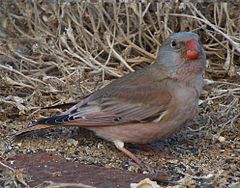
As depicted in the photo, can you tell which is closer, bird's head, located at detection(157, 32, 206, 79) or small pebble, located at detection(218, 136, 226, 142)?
bird's head, located at detection(157, 32, 206, 79)

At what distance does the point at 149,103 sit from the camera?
5.92 meters

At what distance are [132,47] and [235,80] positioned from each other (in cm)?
90

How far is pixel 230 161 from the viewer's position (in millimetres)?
5723

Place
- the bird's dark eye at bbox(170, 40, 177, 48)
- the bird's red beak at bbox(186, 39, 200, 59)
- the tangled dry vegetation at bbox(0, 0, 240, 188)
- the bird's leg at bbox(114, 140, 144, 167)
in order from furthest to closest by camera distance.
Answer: the tangled dry vegetation at bbox(0, 0, 240, 188) → the bird's dark eye at bbox(170, 40, 177, 48) → the bird's red beak at bbox(186, 39, 200, 59) → the bird's leg at bbox(114, 140, 144, 167)

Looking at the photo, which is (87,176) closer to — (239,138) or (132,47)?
(239,138)

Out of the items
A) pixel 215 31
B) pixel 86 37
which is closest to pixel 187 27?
pixel 215 31

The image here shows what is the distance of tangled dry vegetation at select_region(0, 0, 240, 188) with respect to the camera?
6746 millimetres

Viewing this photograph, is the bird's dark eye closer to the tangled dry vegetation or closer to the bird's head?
the bird's head

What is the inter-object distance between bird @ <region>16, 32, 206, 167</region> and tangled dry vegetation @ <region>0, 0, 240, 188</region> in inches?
24.7

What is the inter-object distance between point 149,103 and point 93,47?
1.49 m

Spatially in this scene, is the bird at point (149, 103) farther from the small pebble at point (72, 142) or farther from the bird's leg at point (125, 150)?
the small pebble at point (72, 142)

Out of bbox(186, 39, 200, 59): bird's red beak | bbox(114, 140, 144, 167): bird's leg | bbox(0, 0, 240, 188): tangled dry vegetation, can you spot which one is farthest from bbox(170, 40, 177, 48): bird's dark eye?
bbox(114, 140, 144, 167): bird's leg

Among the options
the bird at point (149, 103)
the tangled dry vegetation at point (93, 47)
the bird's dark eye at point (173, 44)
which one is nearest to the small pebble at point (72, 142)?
the bird at point (149, 103)

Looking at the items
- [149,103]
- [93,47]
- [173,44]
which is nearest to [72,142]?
[149,103]
